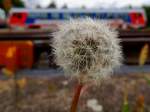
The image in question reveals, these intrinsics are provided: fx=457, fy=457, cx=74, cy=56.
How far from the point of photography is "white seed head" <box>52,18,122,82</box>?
1.97 m

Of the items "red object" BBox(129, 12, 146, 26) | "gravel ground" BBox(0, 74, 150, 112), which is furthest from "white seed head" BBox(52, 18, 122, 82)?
"red object" BBox(129, 12, 146, 26)

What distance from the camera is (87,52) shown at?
1.99 metres

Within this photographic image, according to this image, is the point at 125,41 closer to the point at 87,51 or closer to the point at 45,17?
the point at 87,51

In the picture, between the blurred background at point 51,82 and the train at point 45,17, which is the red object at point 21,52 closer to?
the blurred background at point 51,82

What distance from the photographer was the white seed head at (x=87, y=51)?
197cm

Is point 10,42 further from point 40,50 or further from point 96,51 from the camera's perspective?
point 96,51

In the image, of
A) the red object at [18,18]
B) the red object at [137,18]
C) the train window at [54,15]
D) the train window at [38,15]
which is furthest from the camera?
the red object at [137,18]

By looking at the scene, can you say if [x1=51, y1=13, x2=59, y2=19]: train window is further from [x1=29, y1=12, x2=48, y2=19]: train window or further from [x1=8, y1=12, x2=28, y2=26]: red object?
[x1=8, y1=12, x2=28, y2=26]: red object

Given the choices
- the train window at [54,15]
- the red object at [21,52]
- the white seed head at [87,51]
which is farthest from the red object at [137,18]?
the white seed head at [87,51]

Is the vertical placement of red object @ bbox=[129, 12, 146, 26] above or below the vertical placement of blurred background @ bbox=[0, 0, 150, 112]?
below

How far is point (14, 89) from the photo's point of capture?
6215 millimetres

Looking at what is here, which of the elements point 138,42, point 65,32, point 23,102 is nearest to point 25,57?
point 138,42

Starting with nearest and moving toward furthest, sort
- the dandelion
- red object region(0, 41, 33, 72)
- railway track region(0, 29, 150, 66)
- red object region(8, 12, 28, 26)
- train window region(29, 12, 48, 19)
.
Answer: the dandelion → red object region(0, 41, 33, 72) → railway track region(0, 29, 150, 66) → red object region(8, 12, 28, 26) → train window region(29, 12, 48, 19)

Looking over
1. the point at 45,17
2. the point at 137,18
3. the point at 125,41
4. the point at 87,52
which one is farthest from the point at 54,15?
the point at 87,52
